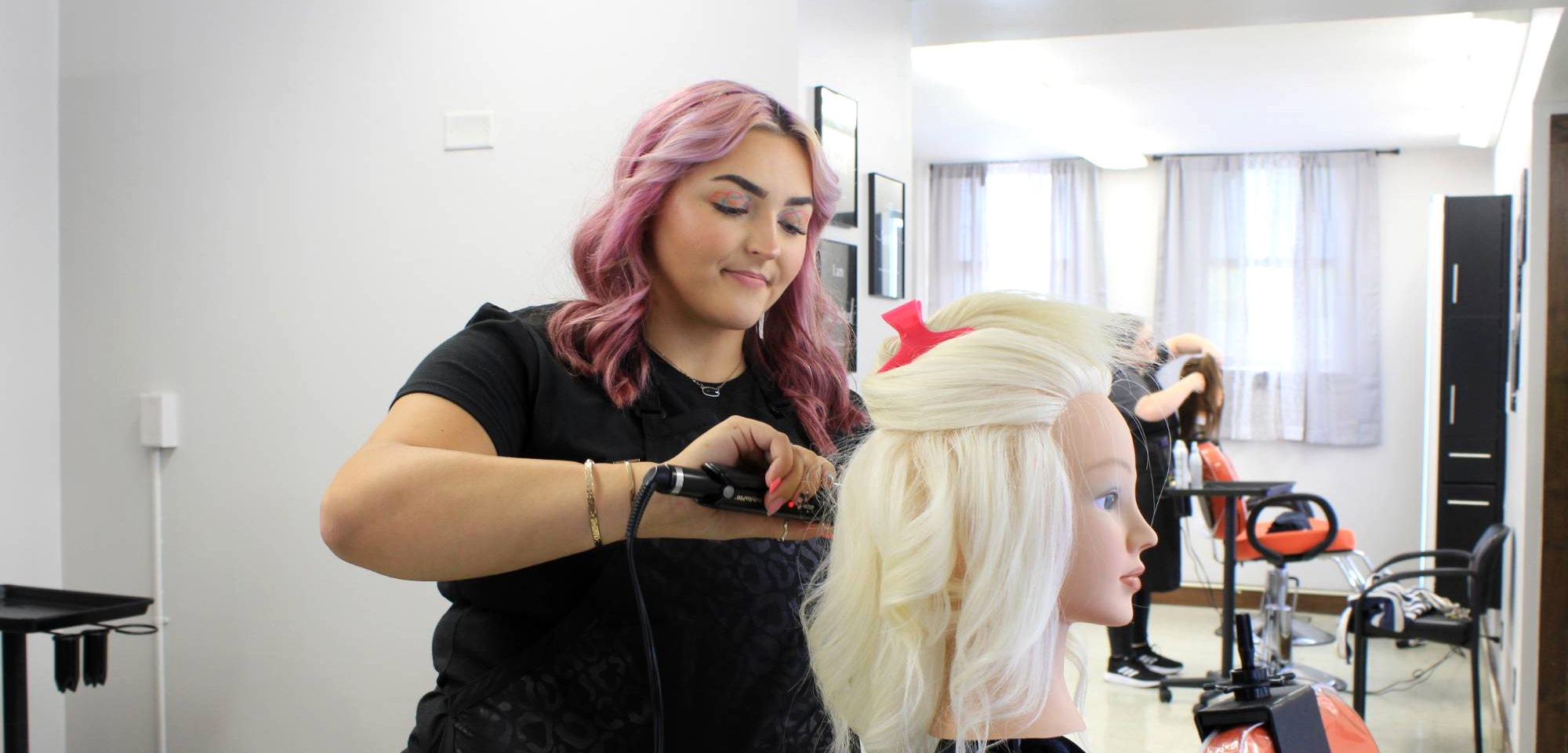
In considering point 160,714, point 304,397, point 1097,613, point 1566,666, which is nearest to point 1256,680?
point 1097,613

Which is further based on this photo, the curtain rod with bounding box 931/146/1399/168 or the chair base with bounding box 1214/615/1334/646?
the curtain rod with bounding box 931/146/1399/168

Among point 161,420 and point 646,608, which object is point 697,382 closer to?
point 646,608

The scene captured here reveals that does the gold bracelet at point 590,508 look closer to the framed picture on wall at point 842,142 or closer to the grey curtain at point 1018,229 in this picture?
the framed picture on wall at point 842,142

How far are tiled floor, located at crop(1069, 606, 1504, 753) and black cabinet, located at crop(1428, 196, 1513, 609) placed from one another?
50 cm

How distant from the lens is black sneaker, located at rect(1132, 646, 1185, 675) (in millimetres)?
5230

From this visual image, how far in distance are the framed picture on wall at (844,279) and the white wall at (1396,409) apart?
511 centimetres

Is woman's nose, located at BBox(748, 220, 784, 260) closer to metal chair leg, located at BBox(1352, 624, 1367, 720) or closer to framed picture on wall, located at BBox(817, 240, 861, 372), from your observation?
framed picture on wall, located at BBox(817, 240, 861, 372)

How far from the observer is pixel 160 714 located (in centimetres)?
273

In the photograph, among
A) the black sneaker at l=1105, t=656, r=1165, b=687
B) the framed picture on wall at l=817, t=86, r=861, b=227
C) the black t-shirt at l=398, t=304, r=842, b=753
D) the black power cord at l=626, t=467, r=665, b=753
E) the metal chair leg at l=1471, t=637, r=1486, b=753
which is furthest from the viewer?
the black sneaker at l=1105, t=656, r=1165, b=687

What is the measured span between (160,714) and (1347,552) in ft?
16.5

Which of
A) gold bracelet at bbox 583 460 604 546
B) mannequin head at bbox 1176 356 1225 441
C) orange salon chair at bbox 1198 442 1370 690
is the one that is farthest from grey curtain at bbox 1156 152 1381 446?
gold bracelet at bbox 583 460 604 546

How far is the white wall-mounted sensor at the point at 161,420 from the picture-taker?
2648 mm

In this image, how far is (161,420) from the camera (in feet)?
8.68

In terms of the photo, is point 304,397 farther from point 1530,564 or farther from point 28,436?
point 1530,564
